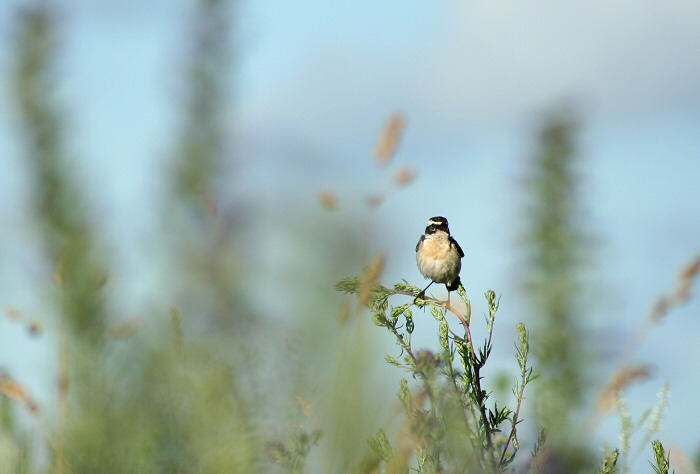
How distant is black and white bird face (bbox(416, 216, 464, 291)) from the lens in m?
6.95

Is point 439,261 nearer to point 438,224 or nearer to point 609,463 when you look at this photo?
point 438,224

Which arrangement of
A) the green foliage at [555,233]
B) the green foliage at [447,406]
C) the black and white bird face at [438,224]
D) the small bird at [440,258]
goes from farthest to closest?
the green foliage at [555,233]
the black and white bird face at [438,224]
the small bird at [440,258]
the green foliage at [447,406]

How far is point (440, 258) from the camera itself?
709 centimetres

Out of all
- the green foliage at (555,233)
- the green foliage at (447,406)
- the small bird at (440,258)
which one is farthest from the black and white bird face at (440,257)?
the green foliage at (555,233)

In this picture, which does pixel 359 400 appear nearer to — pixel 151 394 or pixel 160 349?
pixel 151 394

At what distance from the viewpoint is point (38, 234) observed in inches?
982

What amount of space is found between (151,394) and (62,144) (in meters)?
26.2

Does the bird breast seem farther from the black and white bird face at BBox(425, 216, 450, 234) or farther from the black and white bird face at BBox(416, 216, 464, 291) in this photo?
the black and white bird face at BBox(425, 216, 450, 234)

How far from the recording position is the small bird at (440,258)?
274 inches

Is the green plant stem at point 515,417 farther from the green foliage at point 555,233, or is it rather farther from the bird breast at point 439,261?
the green foliage at point 555,233

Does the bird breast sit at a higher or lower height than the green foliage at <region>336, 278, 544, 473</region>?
higher

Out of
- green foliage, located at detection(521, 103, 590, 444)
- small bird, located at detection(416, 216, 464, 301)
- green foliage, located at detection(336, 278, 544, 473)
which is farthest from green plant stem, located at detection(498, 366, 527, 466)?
green foliage, located at detection(521, 103, 590, 444)

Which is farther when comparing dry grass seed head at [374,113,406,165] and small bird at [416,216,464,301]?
small bird at [416,216,464,301]

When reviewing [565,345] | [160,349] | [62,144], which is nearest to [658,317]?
[565,345]
